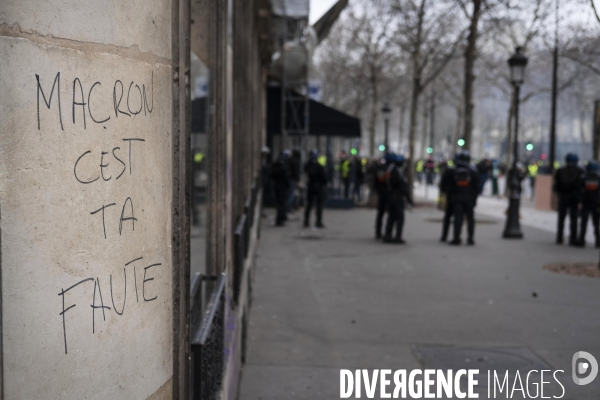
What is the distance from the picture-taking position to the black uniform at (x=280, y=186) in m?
20.0

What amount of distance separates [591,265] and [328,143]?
48.3ft

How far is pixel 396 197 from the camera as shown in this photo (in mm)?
16578

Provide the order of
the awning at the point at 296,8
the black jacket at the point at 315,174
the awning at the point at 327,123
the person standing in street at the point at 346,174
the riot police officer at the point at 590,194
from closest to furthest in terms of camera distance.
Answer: the riot police officer at the point at 590,194 → the black jacket at the point at 315,174 → the awning at the point at 296,8 → the awning at the point at 327,123 → the person standing in street at the point at 346,174

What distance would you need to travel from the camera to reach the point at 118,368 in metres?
2.35

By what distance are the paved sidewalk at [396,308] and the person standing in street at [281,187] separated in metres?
→ 4.00

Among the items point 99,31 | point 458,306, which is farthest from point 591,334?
point 99,31

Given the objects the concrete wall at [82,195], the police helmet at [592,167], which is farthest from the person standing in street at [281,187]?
the concrete wall at [82,195]

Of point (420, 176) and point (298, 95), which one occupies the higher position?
point (298, 95)

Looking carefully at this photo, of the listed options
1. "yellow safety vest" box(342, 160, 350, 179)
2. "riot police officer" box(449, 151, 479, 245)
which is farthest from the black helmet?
"yellow safety vest" box(342, 160, 350, 179)

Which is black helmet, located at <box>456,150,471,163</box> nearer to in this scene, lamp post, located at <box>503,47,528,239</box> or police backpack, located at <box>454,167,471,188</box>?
police backpack, located at <box>454,167,471,188</box>

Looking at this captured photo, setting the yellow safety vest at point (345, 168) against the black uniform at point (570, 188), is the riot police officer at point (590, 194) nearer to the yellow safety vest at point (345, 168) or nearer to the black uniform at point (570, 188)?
the black uniform at point (570, 188)

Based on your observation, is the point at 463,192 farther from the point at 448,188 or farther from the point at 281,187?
the point at 281,187

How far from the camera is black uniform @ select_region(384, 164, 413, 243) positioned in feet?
53.7

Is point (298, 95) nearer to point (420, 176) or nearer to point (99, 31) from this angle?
point (99, 31)
